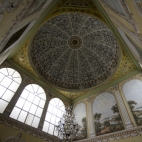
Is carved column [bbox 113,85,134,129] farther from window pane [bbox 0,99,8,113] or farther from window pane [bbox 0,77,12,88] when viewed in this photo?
window pane [bbox 0,77,12,88]

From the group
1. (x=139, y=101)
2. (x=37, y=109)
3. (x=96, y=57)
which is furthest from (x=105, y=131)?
(x=96, y=57)

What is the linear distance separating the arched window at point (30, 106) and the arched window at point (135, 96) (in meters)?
6.70

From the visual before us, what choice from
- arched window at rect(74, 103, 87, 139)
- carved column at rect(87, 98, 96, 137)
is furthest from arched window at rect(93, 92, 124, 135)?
arched window at rect(74, 103, 87, 139)

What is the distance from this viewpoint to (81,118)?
987 cm

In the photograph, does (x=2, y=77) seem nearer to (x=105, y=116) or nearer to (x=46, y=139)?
(x=46, y=139)

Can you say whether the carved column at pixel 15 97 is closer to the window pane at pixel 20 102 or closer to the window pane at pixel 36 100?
the window pane at pixel 20 102

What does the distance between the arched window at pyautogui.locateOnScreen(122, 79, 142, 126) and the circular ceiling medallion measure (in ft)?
18.2

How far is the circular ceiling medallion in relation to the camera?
10766mm

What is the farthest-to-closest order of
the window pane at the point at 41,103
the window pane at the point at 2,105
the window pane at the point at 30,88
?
the window pane at the point at 41,103, the window pane at the point at 30,88, the window pane at the point at 2,105

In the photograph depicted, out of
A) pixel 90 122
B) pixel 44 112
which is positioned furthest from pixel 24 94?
pixel 90 122

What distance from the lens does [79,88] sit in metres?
11.6

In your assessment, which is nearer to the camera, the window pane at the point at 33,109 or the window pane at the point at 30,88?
the window pane at the point at 33,109

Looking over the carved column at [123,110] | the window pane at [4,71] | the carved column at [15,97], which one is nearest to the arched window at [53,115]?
the carved column at [15,97]

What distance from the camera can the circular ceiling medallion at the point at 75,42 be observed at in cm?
1077
